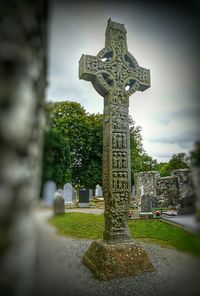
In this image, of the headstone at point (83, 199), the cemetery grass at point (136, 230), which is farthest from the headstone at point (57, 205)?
the headstone at point (83, 199)

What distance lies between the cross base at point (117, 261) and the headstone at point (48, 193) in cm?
323

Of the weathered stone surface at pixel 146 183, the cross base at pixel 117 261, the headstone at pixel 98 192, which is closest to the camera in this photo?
the cross base at pixel 117 261

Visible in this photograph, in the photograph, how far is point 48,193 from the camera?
1.16m

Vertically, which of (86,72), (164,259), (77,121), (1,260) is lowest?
(164,259)

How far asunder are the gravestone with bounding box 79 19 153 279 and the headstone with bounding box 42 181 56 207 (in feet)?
10.6

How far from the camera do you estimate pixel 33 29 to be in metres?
1.01

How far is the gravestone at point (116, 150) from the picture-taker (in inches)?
159

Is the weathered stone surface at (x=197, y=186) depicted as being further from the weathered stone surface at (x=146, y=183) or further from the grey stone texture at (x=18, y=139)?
the weathered stone surface at (x=146, y=183)

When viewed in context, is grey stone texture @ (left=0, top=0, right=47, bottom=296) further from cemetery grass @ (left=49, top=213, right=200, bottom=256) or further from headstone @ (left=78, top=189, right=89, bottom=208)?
headstone @ (left=78, top=189, right=89, bottom=208)

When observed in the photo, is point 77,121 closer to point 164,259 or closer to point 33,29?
point 164,259

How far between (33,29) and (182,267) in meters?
1.49

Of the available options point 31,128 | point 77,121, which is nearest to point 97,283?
point 31,128

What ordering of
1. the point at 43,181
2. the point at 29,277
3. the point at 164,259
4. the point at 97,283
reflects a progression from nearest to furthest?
1. the point at 29,277
2. the point at 43,181
3. the point at 97,283
4. the point at 164,259

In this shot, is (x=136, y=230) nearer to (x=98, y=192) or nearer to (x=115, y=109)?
(x=115, y=109)
